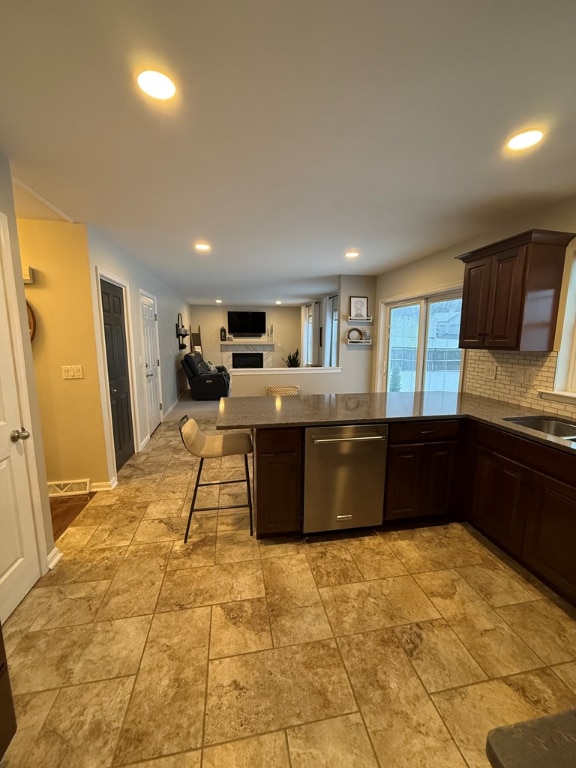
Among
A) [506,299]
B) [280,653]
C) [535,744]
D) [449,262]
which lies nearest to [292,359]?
[449,262]

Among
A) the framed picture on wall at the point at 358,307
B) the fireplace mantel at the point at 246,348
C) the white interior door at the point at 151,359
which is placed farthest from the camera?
the fireplace mantel at the point at 246,348

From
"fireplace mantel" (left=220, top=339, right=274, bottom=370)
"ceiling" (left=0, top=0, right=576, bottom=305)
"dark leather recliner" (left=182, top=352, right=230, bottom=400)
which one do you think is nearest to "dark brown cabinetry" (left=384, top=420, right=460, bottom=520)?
"ceiling" (left=0, top=0, right=576, bottom=305)

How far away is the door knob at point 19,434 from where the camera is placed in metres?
1.80

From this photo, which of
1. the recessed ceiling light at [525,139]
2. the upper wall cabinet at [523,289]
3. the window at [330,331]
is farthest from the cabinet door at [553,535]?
the window at [330,331]

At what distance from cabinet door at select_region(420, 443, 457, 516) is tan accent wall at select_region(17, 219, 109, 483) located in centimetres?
291

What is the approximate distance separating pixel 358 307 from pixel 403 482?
343 centimetres

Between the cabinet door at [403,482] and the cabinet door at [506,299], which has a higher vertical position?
the cabinet door at [506,299]

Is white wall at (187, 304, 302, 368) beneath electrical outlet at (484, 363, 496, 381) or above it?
above

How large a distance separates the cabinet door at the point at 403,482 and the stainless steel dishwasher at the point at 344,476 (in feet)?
0.21

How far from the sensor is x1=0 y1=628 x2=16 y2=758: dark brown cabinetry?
107 centimetres

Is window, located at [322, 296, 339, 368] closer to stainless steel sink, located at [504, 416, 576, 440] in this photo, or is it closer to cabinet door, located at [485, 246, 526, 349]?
cabinet door, located at [485, 246, 526, 349]

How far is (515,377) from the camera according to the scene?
2.84 m

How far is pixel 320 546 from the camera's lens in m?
2.35

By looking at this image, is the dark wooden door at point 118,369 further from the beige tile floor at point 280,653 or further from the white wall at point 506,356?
the white wall at point 506,356
